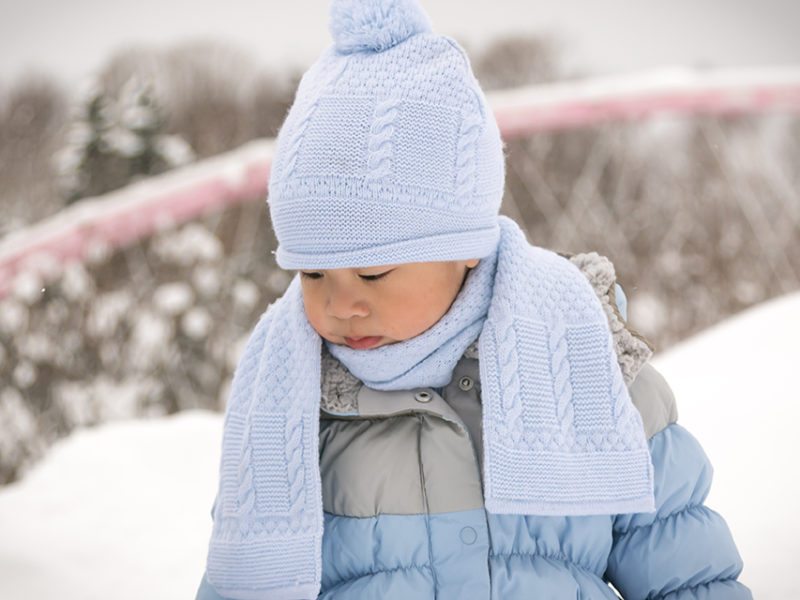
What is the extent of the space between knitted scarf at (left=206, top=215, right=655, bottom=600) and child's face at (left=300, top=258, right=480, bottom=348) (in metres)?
0.03

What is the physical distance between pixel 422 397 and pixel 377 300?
0.18m

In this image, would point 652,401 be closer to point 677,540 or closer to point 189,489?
point 677,540

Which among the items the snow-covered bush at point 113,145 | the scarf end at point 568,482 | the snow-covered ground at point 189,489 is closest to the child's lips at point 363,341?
the scarf end at point 568,482

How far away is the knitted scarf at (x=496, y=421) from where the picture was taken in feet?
4.37

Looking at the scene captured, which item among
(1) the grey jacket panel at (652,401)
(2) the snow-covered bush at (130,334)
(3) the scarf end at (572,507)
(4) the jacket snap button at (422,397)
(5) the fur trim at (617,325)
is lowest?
(2) the snow-covered bush at (130,334)

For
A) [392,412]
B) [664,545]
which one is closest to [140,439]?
[392,412]

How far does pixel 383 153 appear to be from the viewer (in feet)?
4.15

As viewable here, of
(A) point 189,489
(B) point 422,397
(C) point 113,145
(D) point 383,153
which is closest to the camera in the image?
(D) point 383,153

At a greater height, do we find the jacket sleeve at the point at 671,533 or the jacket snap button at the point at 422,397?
the jacket snap button at the point at 422,397

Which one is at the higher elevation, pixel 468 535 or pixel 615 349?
pixel 615 349

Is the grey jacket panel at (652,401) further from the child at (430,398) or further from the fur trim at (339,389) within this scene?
the fur trim at (339,389)

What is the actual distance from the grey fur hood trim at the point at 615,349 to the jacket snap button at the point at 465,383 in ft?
0.12

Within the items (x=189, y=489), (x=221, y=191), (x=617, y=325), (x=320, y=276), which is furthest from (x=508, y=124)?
(x=320, y=276)

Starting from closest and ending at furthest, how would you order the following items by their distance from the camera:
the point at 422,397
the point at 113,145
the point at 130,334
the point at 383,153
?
1. the point at 383,153
2. the point at 422,397
3. the point at 130,334
4. the point at 113,145
